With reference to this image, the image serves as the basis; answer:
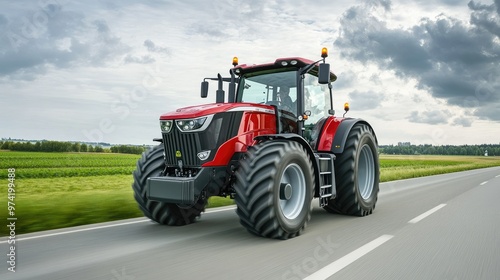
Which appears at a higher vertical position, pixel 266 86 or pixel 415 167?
pixel 266 86

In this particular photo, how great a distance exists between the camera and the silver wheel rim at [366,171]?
8.82m

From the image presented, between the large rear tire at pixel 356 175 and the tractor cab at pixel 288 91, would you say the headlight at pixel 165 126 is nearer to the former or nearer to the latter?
the tractor cab at pixel 288 91

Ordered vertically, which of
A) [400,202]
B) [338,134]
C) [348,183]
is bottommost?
[400,202]

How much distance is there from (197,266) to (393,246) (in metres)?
2.47

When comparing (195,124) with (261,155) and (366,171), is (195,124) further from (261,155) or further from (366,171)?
(366,171)

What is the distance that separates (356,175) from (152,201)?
3487 mm

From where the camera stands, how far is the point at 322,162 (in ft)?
23.6

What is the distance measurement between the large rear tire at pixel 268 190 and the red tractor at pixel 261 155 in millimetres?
12

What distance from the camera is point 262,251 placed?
511cm

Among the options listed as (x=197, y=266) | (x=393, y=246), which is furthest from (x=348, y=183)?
(x=197, y=266)

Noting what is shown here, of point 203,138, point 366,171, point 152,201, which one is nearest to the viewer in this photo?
point 203,138

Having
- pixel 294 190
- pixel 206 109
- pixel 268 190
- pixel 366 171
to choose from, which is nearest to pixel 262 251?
pixel 268 190

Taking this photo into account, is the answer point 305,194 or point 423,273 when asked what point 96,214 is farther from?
point 423,273

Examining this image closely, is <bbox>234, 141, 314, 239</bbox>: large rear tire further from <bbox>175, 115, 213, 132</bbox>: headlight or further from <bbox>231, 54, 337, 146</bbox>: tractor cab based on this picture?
<bbox>231, 54, 337, 146</bbox>: tractor cab
